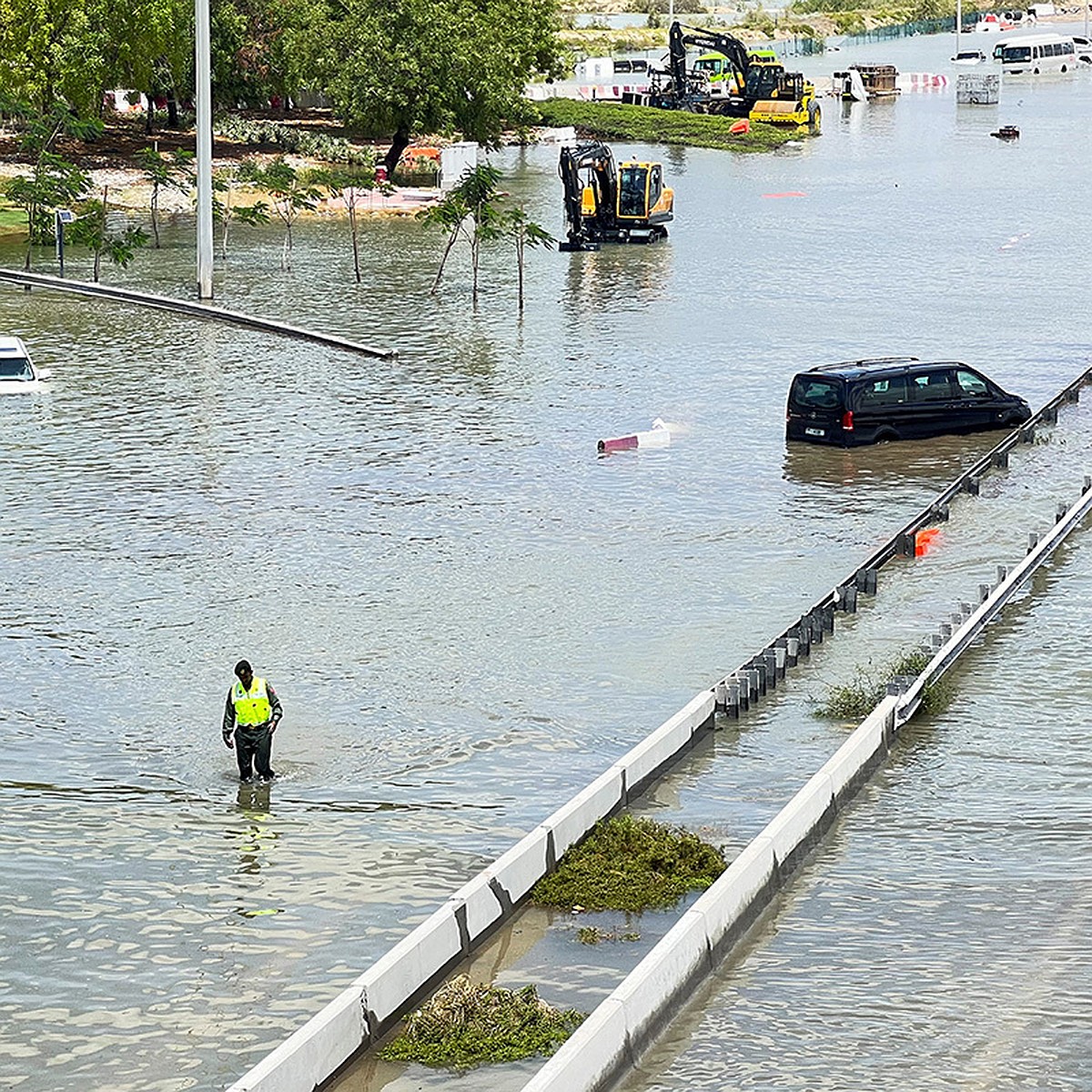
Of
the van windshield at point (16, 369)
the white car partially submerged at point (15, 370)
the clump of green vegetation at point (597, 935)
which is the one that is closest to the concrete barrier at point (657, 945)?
the clump of green vegetation at point (597, 935)

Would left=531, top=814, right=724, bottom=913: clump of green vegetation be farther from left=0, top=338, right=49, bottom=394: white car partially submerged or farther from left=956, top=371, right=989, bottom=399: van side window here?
left=0, top=338, right=49, bottom=394: white car partially submerged

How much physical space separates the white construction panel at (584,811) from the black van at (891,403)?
1760cm

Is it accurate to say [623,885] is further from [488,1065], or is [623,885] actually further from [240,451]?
[240,451]

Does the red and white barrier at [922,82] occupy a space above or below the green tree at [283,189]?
above

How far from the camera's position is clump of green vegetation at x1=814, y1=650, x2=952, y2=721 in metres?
21.4

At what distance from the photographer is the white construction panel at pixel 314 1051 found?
12.0m

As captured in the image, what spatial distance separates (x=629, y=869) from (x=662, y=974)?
2.74m

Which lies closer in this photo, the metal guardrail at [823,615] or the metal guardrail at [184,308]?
the metal guardrail at [823,615]

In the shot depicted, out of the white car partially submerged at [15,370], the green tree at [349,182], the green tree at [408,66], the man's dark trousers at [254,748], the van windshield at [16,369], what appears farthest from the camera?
the green tree at [408,66]

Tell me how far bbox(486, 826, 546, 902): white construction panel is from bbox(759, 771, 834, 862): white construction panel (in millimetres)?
1863

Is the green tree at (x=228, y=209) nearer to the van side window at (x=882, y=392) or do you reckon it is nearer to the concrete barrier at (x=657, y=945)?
the van side window at (x=882, y=392)

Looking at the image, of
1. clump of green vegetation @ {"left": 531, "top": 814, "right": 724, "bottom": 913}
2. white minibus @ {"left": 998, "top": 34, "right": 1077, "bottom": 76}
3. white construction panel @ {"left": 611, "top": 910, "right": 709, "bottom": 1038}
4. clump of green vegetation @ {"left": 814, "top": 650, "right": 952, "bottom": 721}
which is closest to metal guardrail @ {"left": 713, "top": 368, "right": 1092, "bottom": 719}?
clump of green vegetation @ {"left": 814, "top": 650, "right": 952, "bottom": 721}

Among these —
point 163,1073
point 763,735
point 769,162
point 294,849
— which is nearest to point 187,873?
point 294,849

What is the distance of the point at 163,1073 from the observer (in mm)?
13336
